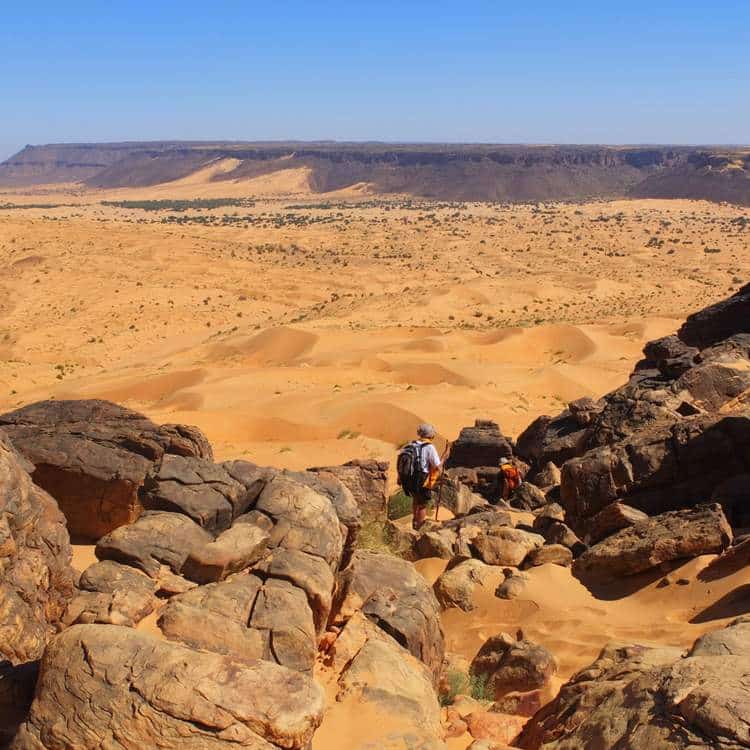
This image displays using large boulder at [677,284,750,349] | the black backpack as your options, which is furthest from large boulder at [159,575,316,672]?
large boulder at [677,284,750,349]

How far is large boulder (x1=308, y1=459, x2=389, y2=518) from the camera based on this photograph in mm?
10086

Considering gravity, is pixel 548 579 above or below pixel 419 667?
below

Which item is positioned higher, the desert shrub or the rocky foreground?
the rocky foreground

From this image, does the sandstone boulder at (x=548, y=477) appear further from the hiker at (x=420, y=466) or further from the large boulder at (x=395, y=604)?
the large boulder at (x=395, y=604)

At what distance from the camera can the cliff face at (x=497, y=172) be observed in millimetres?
95438

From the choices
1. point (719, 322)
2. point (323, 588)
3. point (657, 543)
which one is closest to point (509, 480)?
point (657, 543)

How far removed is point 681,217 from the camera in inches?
2884

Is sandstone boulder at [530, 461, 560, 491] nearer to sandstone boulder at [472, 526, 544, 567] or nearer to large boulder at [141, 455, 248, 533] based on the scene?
sandstone boulder at [472, 526, 544, 567]

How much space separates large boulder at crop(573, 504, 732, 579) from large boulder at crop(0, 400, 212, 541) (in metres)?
4.53

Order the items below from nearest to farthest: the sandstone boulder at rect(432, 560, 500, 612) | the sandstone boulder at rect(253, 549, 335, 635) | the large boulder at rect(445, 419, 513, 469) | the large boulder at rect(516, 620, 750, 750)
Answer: the large boulder at rect(516, 620, 750, 750), the sandstone boulder at rect(253, 549, 335, 635), the sandstone boulder at rect(432, 560, 500, 612), the large boulder at rect(445, 419, 513, 469)

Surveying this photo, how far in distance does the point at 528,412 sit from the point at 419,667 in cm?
1298

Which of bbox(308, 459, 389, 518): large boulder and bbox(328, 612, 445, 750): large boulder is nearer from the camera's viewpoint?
bbox(328, 612, 445, 750): large boulder

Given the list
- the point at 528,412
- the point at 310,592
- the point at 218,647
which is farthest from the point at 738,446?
the point at 528,412

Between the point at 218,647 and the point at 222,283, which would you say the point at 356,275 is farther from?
the point at 218,647
